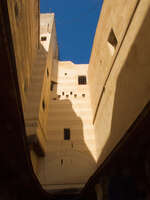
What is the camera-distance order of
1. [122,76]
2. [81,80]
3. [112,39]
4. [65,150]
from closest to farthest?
[122,76], [112,39], [65,150], [81,80]

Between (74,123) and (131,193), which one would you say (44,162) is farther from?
(131,193)

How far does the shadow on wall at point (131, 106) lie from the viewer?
3.62m

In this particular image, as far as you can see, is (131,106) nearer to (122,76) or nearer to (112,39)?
(122,76)

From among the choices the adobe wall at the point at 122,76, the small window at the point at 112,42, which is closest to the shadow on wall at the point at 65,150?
the adobe wall at the point at 122,76

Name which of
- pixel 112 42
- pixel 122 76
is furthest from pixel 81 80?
pixel 122 76

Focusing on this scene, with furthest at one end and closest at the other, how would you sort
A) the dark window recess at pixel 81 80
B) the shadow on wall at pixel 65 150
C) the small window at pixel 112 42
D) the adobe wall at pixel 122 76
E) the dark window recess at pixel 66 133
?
the dark window recess at pixel 81 80, the dark window recess at pixel 66 133, the shadow on wall at pixel 65 150, the small window at pixel 112 42, the adobe wall at pixel 122 76

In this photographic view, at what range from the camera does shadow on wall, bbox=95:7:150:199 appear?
3624mm

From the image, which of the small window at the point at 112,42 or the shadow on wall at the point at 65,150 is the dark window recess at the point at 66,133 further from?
the small window at the point at 112,42

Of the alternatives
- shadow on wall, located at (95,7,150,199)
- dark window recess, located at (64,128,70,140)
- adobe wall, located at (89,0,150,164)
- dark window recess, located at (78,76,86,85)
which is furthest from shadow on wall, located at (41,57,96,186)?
dark window recess, located at (78,76,86,85)

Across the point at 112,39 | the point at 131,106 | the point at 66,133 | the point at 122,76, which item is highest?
the point at 112,39

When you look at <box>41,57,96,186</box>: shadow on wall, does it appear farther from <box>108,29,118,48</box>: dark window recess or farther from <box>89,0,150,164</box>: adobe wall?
<box>108,29,118,48</box>: dark window recess

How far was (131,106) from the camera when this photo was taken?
562 cm

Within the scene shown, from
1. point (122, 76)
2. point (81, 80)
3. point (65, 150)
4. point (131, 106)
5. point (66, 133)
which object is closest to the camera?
point (131, 106)

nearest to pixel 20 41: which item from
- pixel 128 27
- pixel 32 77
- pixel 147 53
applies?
pixel 32 77
